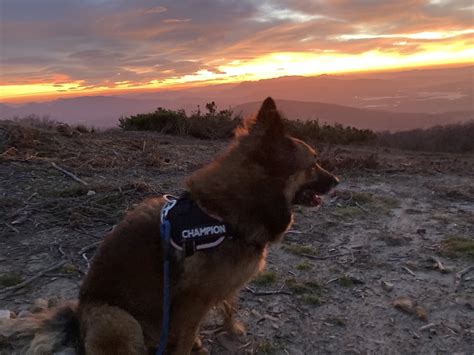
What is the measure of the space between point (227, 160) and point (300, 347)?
70.7 inches

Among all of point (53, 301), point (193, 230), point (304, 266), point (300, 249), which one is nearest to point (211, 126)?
point (300, 249)

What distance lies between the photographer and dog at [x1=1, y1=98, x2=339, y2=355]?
11.2 feet

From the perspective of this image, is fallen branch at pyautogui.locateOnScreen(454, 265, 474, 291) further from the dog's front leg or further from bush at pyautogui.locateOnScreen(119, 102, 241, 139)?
bush at pyautogui.locateOnScreen(119, 102, 241, 139)

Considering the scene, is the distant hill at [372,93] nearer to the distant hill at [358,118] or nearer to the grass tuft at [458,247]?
the distant hill at [358,118]

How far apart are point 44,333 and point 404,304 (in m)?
3.34

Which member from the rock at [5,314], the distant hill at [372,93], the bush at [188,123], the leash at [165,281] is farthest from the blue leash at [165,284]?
the distant hill at [372,93]

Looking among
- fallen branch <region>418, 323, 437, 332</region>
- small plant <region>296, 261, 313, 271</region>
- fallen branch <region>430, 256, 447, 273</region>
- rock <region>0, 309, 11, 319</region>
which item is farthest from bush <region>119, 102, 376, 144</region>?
rock <region>0, 309, 11, 319</region>

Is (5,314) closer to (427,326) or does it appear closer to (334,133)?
(427,326)

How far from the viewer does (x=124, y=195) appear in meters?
7.30

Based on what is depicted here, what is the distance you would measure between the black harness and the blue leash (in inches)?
1.4

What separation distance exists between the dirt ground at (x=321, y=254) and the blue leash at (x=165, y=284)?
0.83 metres

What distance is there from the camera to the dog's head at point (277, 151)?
3.77 m

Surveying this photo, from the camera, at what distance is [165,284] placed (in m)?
3.41

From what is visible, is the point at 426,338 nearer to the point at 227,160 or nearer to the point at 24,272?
the point at 227,160
